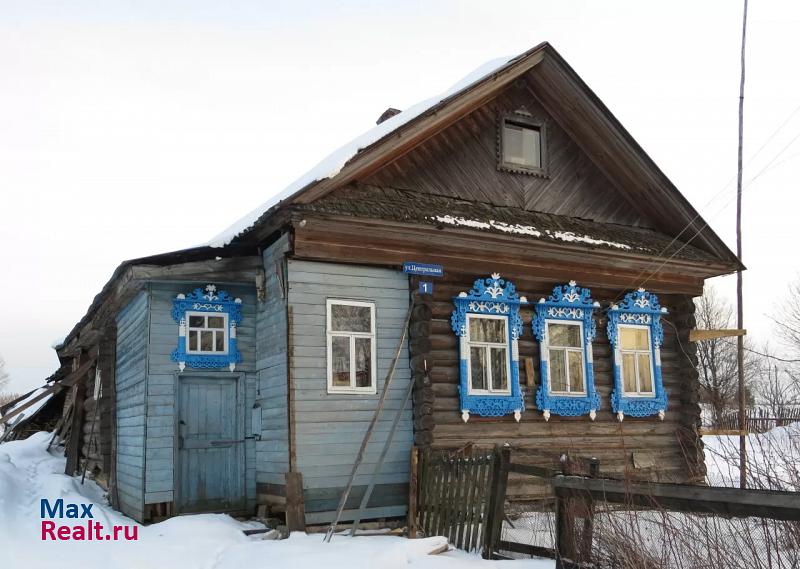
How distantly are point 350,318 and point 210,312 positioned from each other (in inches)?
92.8

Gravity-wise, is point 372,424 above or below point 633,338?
below

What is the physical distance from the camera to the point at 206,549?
8.61 meters

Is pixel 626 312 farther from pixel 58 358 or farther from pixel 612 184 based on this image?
pixel 58 358

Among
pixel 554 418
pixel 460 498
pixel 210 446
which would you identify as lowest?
pixel 460 498

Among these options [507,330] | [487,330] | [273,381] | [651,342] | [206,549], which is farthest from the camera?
[651,342]

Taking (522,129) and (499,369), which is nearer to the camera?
(499,369)

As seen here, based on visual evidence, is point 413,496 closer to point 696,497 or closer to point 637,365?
point 637,365

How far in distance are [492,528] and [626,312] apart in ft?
20.2

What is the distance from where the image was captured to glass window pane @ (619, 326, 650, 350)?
12917mm

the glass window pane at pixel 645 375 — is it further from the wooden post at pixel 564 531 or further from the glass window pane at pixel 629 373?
the wooden post at pixel 564 531

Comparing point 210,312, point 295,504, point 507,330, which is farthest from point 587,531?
point 210,312

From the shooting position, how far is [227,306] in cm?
1138

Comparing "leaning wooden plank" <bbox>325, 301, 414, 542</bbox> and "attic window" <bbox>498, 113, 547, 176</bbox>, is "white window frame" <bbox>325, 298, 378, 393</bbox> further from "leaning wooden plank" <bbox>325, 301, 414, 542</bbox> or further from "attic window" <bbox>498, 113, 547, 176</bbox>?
"attic window" <bbox>498, 113, 547, 176</bbox>

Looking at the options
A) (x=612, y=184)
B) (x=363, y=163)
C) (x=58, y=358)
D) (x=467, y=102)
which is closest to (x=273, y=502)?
(x=363, y=163)
